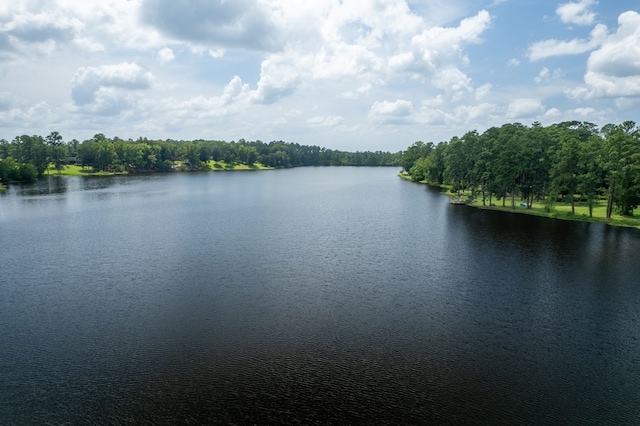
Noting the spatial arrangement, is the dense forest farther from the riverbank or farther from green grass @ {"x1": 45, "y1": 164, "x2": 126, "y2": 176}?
green grass @ {"x1": 45, "y1": 164, "x2": 126, "y2": 176}

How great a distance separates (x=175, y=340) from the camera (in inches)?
1099

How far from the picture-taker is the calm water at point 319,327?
851 inches

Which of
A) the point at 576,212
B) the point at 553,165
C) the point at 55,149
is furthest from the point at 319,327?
the point at 55,149

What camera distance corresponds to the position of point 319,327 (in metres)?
29.9

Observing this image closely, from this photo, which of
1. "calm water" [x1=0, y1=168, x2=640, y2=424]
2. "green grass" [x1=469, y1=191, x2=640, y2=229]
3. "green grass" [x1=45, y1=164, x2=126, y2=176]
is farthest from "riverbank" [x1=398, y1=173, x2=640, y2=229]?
"green grass" [x1=45, y1=164, x2=126, y2=176]

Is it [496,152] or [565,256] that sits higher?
[496,152]

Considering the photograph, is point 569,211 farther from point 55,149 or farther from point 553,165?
point 55,149

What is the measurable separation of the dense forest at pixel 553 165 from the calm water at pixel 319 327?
10731 mm

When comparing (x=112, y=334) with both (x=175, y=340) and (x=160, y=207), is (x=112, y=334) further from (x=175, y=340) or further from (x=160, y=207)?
(x=160, y=207)

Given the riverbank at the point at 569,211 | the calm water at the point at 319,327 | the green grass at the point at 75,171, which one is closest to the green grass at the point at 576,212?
the riverbank at the point at 569,211

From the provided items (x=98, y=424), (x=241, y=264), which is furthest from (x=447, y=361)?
(x=241, y=264)

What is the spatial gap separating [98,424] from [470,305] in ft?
87.4

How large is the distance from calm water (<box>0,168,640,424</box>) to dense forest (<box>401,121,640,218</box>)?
10731 millimetres

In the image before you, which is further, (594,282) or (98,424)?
(594,282)
